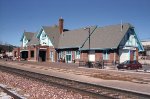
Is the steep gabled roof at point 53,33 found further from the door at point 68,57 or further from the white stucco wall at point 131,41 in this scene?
the white stucco wall at point 131,41

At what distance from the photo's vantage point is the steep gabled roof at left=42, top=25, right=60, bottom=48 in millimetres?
65000

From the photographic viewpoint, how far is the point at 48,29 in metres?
67.9

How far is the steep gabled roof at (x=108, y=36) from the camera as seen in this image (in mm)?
48625

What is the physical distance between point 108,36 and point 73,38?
38.5 ft

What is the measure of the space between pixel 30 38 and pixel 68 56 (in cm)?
2526

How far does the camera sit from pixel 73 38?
201ft

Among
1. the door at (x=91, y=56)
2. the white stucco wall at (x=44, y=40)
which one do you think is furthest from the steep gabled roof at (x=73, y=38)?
the door at (x=91, y=56)

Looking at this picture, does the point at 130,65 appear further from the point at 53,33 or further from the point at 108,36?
the point at 53,33

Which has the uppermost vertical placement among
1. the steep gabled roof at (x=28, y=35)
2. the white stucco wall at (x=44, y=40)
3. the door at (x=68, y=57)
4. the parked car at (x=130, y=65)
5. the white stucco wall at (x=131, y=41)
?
the steep gabled roof at (x=28, y=35)

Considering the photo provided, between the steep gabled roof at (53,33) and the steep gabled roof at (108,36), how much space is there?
12.0 m

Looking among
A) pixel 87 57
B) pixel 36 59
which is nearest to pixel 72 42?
pixel 87 57

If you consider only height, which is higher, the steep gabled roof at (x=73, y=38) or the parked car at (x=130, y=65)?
the steep gabled roof at (x=73, y=38)

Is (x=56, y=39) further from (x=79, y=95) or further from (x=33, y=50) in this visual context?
(x=79, y=95)

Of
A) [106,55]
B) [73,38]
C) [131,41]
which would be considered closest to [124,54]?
[106,55]
